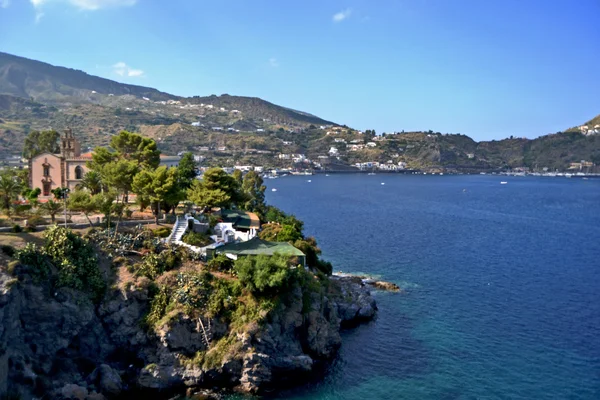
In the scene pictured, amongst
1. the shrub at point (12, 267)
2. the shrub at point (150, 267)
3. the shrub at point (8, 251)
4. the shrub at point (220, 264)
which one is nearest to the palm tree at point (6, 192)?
the shrub at point (8, 251)

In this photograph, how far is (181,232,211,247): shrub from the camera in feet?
118

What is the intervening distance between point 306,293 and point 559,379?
16.7 m

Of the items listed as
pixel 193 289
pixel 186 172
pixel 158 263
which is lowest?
pixel 193 289

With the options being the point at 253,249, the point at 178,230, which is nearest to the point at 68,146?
the point at 178,230

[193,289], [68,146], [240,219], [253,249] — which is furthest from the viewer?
[68,146]

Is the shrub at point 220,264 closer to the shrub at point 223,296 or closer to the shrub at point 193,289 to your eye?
the shrub at point 193,289

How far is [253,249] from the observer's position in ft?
116

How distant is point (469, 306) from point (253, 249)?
2080cm

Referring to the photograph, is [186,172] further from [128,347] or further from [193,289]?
[128,347]

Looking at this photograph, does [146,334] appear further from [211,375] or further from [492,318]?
[492,318]

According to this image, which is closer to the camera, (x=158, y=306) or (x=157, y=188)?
(x=158, y=306)

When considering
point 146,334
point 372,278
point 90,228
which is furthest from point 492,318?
point 90,228

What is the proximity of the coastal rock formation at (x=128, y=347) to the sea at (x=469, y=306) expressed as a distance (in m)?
2.80

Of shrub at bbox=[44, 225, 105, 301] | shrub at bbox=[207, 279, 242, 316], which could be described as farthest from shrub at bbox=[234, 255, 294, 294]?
shrub at bbox=[44, 225, 105, 301]
